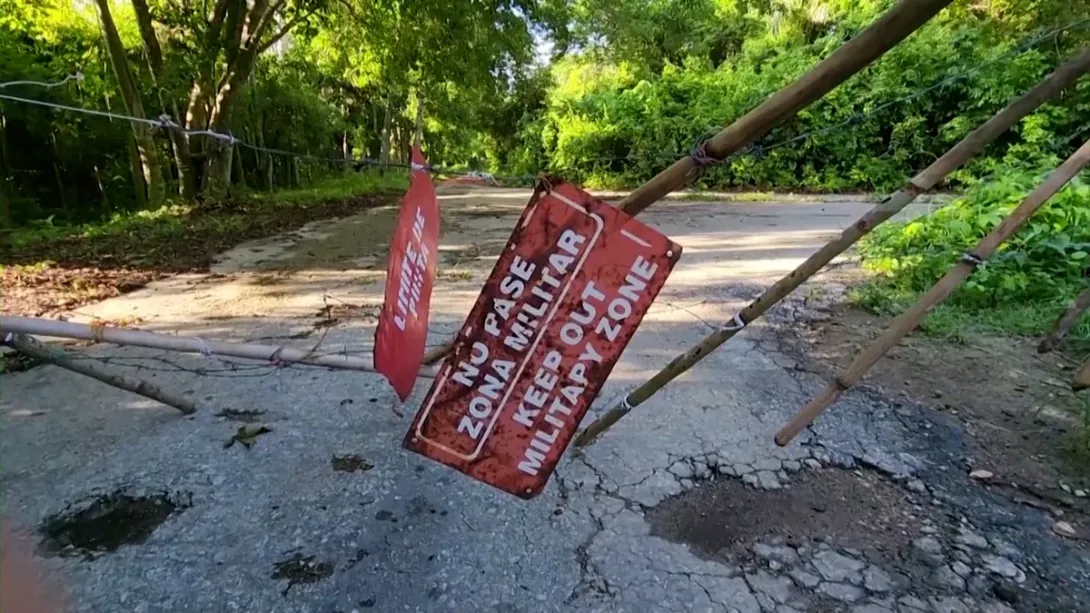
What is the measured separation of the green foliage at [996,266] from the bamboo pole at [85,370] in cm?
469

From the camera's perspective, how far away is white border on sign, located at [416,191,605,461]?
1.68 m

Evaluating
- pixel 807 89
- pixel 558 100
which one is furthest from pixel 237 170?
pixel 807 89

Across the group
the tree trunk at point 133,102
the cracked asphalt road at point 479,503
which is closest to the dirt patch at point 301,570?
the cracked asphalt road at point 479,503

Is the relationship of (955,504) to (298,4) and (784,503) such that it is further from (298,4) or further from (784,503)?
(298,4)

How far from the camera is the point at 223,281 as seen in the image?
6.38 meters

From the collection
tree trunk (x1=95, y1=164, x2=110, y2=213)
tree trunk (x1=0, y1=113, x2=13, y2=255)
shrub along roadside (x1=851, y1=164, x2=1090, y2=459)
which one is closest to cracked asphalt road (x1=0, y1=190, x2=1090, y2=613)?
shrub along roadside (x1=851, y1=164, x2=1090, y2=459)

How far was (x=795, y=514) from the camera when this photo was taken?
253cm

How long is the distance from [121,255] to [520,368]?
7.27 metres

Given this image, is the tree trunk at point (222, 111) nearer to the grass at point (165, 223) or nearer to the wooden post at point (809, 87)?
the grass at point (165, 223)

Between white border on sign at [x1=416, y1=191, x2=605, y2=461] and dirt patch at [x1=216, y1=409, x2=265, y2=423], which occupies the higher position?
white border on sign at [x1=416, y1=191, x2=605, y2=461]

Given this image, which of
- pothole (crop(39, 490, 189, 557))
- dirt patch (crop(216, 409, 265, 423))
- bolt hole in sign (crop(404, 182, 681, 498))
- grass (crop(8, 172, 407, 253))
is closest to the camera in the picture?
bolt hole in sign (crop(404, 182, 681, 498))

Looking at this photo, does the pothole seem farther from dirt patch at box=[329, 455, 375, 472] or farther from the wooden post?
the wooden post

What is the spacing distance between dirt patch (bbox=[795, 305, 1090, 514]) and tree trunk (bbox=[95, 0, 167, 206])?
27.1 feet

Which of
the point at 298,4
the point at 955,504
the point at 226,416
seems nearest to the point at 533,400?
the point at 955,504
